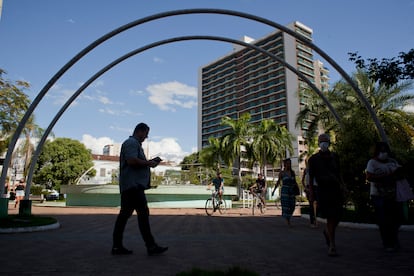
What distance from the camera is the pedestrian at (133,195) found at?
4.64 m

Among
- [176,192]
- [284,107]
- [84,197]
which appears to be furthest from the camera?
[284,107]

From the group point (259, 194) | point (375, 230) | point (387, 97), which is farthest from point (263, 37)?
point (375, 230)

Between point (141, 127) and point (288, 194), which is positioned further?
point (288, 194)

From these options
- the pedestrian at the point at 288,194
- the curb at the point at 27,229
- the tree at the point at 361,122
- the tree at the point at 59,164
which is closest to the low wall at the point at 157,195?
the tree at the point at 361,122

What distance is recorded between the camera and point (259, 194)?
49.5ft

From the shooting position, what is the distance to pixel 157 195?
21.5m

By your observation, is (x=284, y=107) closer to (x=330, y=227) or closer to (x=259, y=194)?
(x=259, y=194)

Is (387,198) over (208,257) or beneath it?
over

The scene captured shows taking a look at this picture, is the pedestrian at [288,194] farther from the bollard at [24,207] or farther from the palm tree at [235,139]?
the palm tree at [235,139]

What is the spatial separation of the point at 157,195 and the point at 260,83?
7435cm

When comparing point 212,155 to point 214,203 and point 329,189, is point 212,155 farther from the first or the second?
point 329,189

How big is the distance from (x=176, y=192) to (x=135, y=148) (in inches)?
643

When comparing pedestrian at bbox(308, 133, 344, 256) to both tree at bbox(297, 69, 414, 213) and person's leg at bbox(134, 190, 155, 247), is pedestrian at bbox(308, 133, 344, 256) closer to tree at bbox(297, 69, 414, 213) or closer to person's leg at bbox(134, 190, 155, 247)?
person's leg at bbox(134, 190, 155, 247)

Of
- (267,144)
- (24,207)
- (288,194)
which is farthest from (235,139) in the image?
(24,207)
